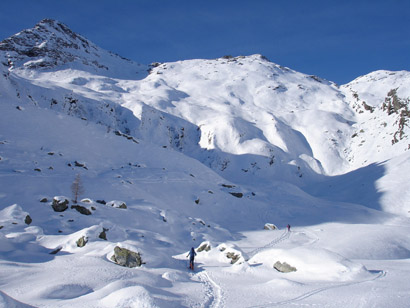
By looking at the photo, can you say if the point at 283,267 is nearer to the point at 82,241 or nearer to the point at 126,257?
the point at 126,257

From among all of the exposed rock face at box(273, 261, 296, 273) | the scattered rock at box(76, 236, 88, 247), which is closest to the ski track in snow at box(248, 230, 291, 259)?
the exposed rock face at box(273, 261, 296, 273)

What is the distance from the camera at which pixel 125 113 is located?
7131 centimetres

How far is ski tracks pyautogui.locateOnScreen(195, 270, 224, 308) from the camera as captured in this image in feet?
26.8

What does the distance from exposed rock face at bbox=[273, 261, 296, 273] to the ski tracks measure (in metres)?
2.99

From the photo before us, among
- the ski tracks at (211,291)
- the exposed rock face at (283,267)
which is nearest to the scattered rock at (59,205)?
the ski tracks at (211,291)

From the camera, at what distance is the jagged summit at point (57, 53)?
9531cm

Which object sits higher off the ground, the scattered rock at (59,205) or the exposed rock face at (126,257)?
the scattered rock at (59,205)

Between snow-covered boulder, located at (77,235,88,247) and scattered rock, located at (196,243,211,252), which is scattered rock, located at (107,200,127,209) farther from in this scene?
scattered rock, located at (196,243,211,252)

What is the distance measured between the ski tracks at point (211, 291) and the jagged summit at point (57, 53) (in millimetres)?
101619

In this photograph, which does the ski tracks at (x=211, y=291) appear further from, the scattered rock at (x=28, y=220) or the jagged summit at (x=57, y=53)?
the jagged summit at (x=57, y=53)

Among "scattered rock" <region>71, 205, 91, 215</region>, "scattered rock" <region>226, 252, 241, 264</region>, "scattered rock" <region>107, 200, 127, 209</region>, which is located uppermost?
"scattered rock" <region>71, 205, 91, 215</region>

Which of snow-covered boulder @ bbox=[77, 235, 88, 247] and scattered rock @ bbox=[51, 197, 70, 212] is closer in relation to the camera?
snow-covered boulder @ bbox=[77, 235, 88, 247]

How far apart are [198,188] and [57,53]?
96.5 meters

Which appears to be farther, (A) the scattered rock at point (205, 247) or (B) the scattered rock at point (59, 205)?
(B) the scattered rock at point (59, 205)
